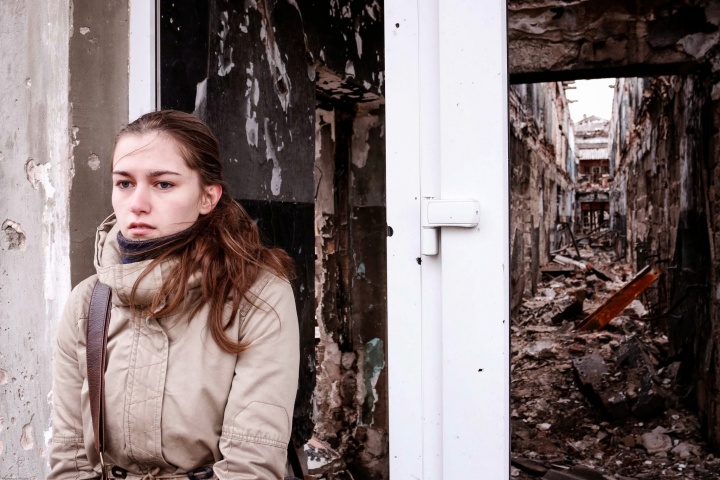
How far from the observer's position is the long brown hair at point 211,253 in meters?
1.30

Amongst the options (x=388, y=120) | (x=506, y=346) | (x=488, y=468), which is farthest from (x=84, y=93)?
(x=488, y=468)

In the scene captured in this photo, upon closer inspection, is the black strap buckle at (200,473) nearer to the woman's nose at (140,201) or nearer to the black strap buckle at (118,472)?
the black strap buckle at (118,472)

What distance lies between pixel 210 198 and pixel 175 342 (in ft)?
Answer: 1.22

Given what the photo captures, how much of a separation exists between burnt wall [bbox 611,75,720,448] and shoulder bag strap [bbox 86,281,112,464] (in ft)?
15.5

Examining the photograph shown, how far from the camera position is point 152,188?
140 cm

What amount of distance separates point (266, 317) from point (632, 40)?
4.92m

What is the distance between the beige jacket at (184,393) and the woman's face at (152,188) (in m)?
0.09

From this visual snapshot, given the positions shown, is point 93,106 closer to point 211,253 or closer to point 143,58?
point 143,58

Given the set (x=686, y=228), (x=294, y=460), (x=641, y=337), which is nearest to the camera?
(x=294, y=460)

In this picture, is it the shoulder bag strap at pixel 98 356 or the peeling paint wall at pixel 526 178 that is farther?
the peeling paint wall at pixel 526 178

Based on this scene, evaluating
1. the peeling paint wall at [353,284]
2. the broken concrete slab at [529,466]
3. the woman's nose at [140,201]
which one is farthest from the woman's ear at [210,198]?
the broken concrete slab at [529,466]

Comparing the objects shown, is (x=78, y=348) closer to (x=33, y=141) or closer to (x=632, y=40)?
(x=33, y=141)

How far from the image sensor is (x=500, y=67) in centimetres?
133

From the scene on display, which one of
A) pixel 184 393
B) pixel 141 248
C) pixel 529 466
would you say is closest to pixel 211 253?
pixel 141 248
